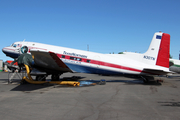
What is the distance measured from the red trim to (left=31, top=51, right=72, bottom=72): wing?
32.0ft

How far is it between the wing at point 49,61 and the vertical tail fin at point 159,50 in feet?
29.8

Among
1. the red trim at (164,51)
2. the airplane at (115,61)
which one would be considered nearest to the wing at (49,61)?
the airplane at (115,61)

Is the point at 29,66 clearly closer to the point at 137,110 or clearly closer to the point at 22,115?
the point at 22,115

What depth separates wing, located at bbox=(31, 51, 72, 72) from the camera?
12422mm

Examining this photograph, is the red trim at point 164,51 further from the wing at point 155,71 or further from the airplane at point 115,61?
the wing at point 155,71

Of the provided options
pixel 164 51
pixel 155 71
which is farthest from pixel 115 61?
pixel 164 51

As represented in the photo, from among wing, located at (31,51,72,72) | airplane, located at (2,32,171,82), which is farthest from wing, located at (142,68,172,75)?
wing, located at (31,51,72,72)

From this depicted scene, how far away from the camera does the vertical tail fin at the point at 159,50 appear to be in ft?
51.0

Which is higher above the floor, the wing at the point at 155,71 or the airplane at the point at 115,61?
the airplane at the point at 115,61

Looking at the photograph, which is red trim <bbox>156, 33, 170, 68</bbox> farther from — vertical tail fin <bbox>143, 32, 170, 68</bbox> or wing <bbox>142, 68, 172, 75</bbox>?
wing <bbox>142, 68, 172, 75</bbox>

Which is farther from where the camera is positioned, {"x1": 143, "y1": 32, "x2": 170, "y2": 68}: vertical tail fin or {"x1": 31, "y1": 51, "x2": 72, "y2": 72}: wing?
{"x1": 143, "y1": 32, "x2": 170, "y2": 68}: vertical tail fin

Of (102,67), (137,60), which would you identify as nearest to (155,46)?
(137,60)

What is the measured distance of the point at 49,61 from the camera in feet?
44.3

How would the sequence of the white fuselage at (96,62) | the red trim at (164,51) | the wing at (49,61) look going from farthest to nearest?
the white fuselage at (96,62)
the red trim at (164,51)
the wing at (49,61)
